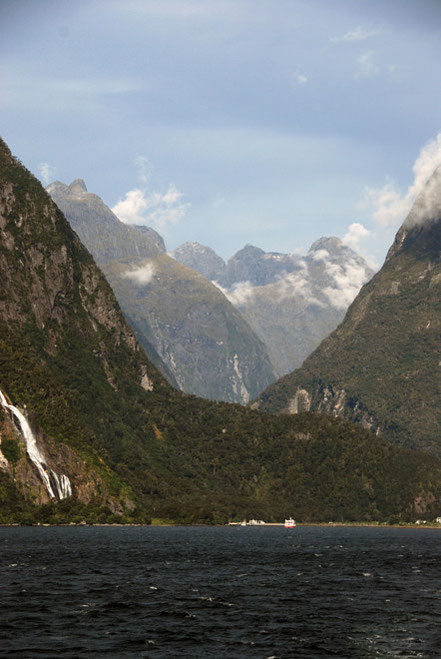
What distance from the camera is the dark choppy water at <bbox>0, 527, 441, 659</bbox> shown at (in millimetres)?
73625

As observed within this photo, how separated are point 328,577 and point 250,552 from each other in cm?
6525

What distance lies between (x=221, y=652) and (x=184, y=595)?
122ft

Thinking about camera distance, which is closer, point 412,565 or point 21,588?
point 21,588

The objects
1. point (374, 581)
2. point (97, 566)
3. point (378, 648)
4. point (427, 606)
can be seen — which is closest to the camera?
point (378, 648)

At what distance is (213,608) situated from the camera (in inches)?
3794

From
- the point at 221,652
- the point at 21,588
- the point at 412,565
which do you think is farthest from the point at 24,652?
the point at 412,565

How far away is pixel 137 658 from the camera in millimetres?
68250

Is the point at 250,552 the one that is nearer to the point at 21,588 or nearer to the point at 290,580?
the point at 290,580

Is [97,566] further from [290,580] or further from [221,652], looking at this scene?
[221,652]

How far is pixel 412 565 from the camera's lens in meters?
163

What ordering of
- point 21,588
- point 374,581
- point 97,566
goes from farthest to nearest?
point 97,566 → point 374,581 → point 21,588

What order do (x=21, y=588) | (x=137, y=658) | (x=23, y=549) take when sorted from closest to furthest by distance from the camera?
(x=137, y=658) < (x=21, y=588) < (x=23, y=549)

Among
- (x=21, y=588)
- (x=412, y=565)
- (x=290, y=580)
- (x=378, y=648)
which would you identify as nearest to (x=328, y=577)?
(x=290, y=580)

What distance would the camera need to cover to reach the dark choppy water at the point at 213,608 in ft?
242
